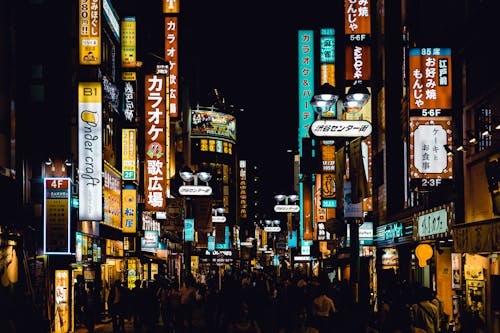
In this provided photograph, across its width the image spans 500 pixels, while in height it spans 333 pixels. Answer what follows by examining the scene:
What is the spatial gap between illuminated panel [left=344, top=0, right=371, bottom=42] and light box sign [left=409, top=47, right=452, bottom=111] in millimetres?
8401

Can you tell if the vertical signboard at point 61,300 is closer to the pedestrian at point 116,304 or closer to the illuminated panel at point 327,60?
the pedestrian at point 116,304

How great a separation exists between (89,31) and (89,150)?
5070 mm

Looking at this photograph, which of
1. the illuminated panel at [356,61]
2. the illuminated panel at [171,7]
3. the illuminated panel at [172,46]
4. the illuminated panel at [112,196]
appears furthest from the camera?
the illuminated panel at [172,46]

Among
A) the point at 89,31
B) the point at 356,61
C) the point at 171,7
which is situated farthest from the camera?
the point at 171,7

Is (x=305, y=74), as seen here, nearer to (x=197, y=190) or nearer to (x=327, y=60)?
(x=327, y=60)

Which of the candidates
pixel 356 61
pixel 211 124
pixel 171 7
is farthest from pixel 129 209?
pixel 211 124

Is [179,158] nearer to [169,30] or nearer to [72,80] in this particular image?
[169,30]

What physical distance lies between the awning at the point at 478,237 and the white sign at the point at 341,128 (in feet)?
11.2

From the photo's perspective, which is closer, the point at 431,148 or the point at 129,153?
the point at 431,148

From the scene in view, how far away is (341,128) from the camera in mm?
17656

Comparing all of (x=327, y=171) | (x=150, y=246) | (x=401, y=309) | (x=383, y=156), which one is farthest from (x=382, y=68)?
(x=401, y=309)

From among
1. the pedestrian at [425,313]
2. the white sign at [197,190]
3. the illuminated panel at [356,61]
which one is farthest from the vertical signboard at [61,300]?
the pedestrian at [425,313]

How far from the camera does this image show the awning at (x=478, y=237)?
17.0m

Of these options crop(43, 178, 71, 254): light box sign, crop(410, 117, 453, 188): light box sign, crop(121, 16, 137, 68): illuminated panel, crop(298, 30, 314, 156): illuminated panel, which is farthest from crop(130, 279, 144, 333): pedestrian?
crop(298, 30, 314, 156): illuminated panel
